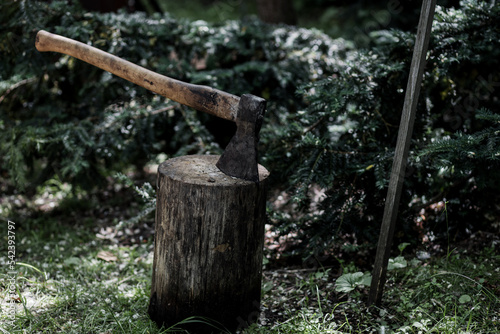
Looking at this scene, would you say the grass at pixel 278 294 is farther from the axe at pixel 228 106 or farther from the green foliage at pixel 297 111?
the axe at pixel 228 106

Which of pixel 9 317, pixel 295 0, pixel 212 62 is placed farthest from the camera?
pixel 295 0

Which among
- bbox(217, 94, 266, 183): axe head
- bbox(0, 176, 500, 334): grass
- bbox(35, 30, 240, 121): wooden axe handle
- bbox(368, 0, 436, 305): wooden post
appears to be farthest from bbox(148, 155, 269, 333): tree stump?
bbox(368, 0, 436, 305): wooden post

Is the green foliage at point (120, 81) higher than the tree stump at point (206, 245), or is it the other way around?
the green foliage at point (120, 81)

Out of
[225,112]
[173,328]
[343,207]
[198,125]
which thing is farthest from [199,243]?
[198,125]

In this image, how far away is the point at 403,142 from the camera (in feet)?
7.22

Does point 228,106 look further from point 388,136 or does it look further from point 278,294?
point 388,136

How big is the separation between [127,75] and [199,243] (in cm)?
107

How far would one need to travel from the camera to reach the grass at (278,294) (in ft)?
7.67

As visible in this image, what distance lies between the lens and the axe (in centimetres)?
218

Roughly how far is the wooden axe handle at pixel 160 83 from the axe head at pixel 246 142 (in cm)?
7

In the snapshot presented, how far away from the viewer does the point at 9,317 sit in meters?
2.40

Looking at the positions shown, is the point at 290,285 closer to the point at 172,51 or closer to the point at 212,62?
the point at 212,62

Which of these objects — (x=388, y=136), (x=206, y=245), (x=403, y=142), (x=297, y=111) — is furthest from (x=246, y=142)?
(x=297, y=111)

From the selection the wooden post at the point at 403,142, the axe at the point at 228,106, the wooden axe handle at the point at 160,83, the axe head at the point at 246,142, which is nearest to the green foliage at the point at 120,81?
the wooden axe handle at the point at 160,83
